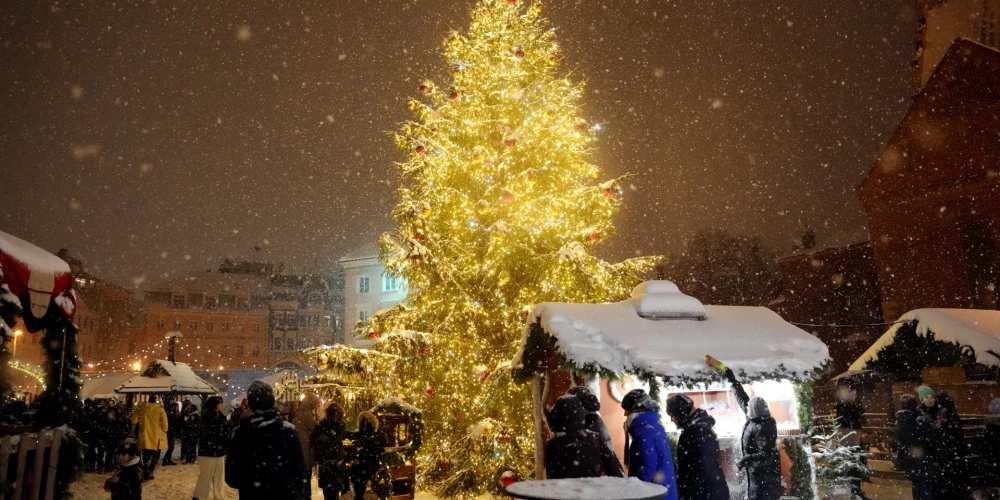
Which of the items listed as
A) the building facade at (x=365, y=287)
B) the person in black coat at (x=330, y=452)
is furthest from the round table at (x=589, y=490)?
the building facade at (x=365, y=287)

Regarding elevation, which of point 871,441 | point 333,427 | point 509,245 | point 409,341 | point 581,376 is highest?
point 509,245

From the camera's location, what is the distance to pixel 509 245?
1405 cm

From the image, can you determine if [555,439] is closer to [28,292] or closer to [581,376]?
[581,376]

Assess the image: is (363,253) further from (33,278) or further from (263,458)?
→ (263,458)

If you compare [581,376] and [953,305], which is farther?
[953,305]

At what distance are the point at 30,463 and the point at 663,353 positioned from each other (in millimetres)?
8168

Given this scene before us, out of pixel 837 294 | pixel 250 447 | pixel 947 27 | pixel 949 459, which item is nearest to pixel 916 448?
pixel 949 459

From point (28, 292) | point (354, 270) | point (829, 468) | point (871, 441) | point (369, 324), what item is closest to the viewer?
point (28, 292)

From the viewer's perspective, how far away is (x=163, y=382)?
877 inches

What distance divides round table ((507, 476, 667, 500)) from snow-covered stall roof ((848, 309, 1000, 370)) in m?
10.1

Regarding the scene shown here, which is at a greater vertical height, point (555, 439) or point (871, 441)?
point (555, 439)

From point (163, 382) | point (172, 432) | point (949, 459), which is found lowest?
point (949, 459)

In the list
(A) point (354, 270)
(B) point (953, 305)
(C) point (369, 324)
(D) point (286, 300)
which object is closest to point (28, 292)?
(C) point (369, 324)

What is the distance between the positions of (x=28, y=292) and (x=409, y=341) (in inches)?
289
